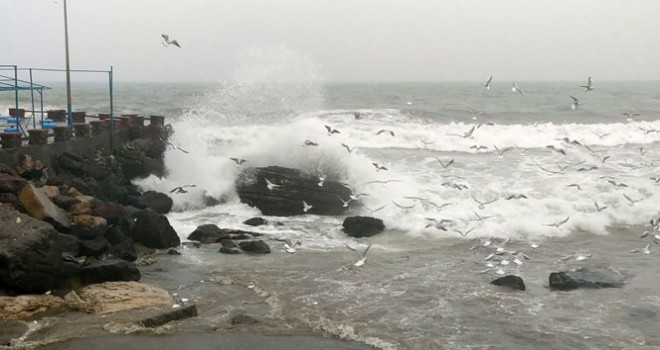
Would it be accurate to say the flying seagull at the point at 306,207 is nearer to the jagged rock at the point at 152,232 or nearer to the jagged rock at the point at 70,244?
the jagged rock at the point at 152,232

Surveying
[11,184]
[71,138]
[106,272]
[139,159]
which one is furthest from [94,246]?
[139,159]

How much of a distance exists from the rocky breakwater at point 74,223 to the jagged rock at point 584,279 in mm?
6705

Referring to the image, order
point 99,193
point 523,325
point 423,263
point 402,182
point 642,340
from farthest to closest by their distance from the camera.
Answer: point 402,182 < point 99,193 < point 423,263 < point 523,325 < point 642,340

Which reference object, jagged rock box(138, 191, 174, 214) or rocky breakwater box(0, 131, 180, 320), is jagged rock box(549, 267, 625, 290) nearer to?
rocky breakwater box(0, 131, 180, 320)

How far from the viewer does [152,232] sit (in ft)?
43.5

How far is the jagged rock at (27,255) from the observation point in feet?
30.9

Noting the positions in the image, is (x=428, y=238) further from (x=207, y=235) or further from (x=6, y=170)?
(x=6, y=170)

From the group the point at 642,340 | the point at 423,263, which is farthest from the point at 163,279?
the point at 642,340

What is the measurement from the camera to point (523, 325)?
29.8 feet

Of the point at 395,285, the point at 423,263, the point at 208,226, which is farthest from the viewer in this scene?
the point at 208,226

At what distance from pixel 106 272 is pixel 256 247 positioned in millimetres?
3516

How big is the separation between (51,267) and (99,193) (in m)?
6.62

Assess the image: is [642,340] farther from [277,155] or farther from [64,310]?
[277,155]

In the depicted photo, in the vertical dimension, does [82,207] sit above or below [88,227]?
above
